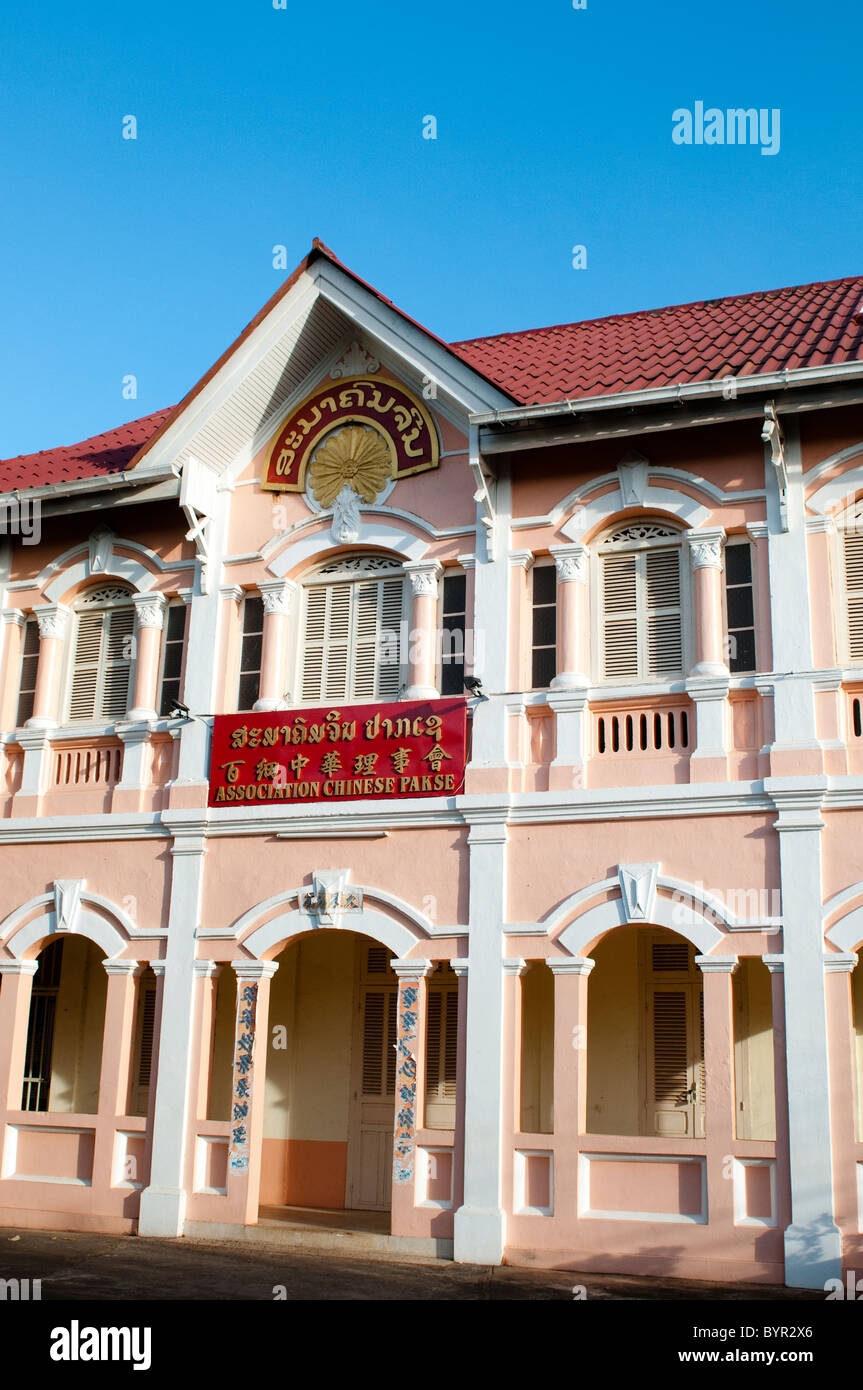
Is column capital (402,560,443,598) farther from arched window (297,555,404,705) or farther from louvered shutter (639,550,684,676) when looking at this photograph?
louvered shutter (639,550,684,676)

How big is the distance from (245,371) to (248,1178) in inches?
306

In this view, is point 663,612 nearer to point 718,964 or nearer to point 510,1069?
point 718,964

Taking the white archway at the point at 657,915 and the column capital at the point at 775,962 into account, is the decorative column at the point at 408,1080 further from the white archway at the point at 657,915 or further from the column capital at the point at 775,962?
the column capital at the point at 775,962

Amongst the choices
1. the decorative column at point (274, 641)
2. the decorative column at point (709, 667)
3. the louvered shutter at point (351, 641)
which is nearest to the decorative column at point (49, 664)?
the decorative column at point (274, 641)

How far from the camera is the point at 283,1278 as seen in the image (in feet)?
34.3

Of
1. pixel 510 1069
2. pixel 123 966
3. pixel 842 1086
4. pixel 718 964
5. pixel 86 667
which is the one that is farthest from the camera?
pixel 86 667

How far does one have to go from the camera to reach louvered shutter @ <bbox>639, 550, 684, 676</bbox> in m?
12.1

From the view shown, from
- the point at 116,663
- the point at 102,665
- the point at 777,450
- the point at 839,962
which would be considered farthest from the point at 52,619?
the point at 839,962

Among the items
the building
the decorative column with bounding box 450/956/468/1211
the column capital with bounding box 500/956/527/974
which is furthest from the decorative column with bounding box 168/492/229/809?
the column capital with bounding box 500/956/527/974

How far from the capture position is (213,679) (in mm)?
13469

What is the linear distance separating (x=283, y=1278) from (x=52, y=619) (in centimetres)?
733

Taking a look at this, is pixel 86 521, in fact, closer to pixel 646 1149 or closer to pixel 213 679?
pixel 213 679

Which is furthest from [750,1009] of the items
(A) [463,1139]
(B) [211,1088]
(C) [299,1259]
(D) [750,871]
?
(B) [211,1088]

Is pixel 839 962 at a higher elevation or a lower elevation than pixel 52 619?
lower
